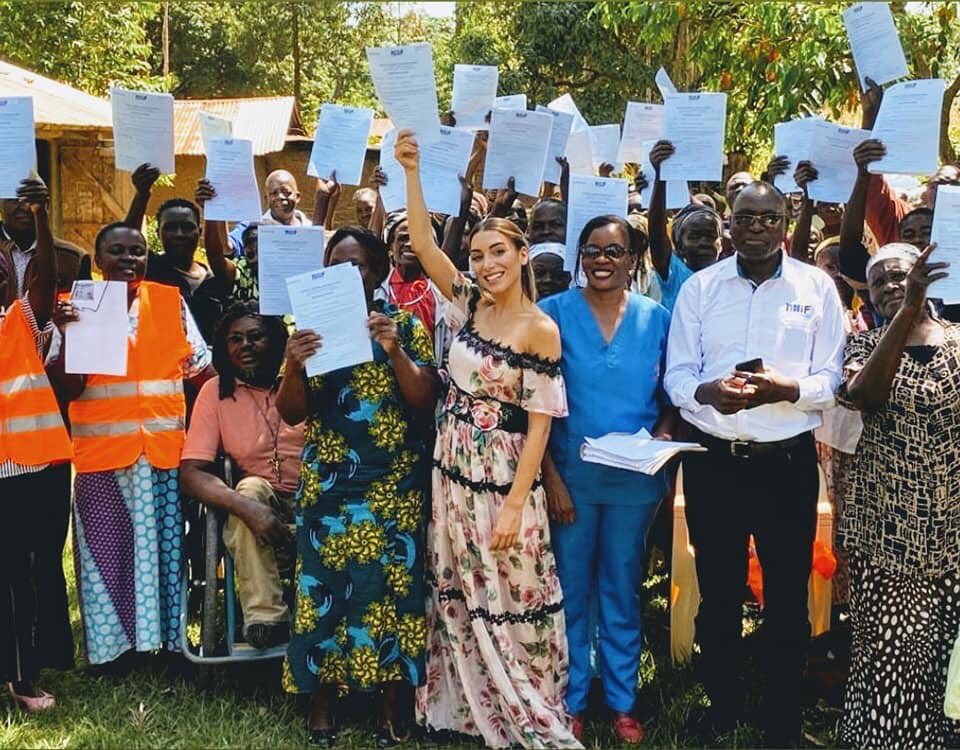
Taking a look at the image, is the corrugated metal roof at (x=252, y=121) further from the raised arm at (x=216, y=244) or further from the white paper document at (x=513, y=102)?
the raised arm at (x=216, y=244)

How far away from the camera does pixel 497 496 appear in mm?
4031

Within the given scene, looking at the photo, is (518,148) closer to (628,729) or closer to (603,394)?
(603,394)

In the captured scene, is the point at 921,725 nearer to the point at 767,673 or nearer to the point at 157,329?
the point at 767,673

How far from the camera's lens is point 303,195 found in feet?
75.7

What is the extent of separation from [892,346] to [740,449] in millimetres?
661

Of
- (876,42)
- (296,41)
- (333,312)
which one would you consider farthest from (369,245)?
(296,41)

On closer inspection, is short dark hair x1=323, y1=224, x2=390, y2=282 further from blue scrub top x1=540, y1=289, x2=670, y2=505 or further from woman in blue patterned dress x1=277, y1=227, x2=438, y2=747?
blue scrub top x1=540, y1=289, x2=670, y2=505

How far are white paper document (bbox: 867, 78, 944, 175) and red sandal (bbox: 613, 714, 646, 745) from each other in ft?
8.13

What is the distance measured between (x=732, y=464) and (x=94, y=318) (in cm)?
258

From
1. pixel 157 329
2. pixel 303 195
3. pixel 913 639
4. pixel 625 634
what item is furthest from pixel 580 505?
pixel 303 195

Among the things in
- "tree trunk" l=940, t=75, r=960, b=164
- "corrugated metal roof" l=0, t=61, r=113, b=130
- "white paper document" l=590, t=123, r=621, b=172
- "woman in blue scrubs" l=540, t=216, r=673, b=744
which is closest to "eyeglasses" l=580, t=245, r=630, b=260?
"woman in blue scrubs" l=540, t=216, r=673, b=744

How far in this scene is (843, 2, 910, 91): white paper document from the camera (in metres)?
4.50

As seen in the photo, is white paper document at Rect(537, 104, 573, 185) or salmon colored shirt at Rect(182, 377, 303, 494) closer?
salmon colored shirt at Rect(182, 377, 303, 494)

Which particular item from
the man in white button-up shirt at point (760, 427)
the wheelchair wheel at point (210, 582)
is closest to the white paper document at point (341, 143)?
the wheelchair wheel at point (210, 582)
